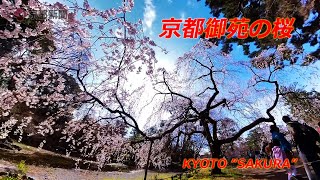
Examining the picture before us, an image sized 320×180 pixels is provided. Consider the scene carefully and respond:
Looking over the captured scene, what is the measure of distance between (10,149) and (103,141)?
1130 cm

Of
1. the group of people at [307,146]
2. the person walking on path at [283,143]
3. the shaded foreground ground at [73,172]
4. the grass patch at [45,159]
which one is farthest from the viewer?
the grass patch at [45,159]

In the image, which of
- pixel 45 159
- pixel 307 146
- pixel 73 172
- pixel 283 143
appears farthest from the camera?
pixel 45 159

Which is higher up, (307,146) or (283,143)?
(283,143)

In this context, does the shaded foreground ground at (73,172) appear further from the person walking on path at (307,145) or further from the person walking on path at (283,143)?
the person walking on path at (307,145)

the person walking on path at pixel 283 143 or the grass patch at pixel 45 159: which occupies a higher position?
the person walking on path at pixel 283 143

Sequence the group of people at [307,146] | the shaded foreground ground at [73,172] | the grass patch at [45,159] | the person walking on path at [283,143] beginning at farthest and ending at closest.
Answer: the grass patch at [45,159] → the shaded foreground ground at [73,172] → the person walking on path at [283,143] → the group of people at [307,146]

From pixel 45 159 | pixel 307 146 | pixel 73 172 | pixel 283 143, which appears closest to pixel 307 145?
pixel 307 146

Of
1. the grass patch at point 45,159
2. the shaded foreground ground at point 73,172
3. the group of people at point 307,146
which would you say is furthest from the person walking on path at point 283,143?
the grass patch at point 45,159

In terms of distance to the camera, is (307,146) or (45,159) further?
(45,159)

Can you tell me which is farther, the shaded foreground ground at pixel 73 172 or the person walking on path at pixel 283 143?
the shaded foreground ground at pixel 73 172

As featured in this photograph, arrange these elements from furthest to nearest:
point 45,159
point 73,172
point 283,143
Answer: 1. point 45,159
2. point 73,172
3. point 283,143

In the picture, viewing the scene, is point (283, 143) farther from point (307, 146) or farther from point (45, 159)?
point (45, 159)

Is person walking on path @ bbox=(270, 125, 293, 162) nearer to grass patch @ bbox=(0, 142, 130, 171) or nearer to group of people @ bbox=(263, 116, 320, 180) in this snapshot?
group of people @ bbox=(263, 116, 320, 180)

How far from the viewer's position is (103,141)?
1064 cm
